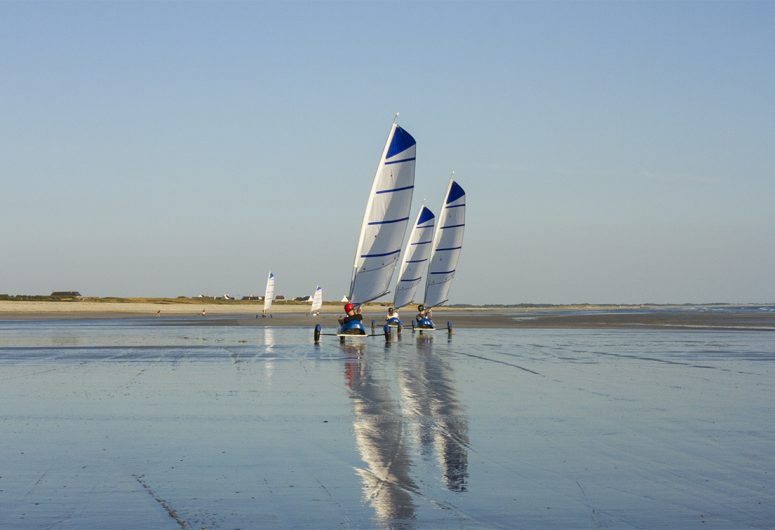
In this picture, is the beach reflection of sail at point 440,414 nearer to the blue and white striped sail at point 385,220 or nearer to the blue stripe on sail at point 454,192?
the blue and white striped sail at point 385,220

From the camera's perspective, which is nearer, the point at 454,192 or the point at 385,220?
the point at 385,220

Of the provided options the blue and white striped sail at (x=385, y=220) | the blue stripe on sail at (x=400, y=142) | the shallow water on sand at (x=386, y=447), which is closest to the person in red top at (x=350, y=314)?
the blue and white striped sail at (x=385, y=220)

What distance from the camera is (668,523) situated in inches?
378

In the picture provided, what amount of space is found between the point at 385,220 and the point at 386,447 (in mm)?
36484

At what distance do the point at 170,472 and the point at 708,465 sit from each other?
7.07 metres

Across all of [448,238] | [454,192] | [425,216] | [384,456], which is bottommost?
[384,456]

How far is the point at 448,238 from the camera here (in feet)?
242

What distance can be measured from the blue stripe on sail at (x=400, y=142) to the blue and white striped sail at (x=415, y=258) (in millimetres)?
21723

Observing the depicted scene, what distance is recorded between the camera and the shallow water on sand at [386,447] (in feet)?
33.2

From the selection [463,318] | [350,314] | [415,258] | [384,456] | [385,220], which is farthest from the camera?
[463,318]

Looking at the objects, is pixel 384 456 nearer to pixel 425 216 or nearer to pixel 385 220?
pixel 385 220

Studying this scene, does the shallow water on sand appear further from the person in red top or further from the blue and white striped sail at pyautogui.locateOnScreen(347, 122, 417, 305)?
the blue and white striped sail at pyautogui.locateOnScreen(347, 122, 417, 305)

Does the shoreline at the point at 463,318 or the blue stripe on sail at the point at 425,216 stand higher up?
the blue stripe on sail at the point at 425,216

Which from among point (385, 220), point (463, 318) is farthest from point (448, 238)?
point (463, 318)
